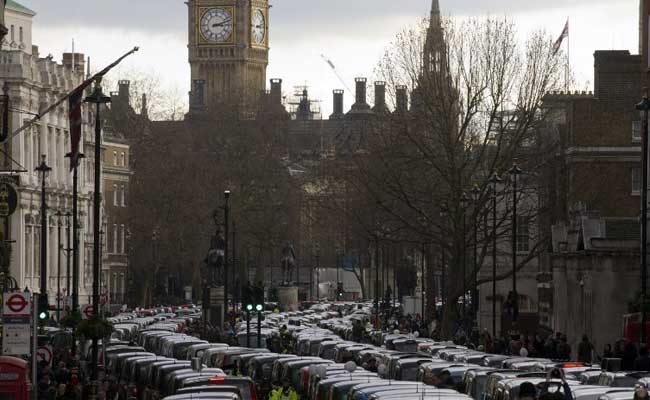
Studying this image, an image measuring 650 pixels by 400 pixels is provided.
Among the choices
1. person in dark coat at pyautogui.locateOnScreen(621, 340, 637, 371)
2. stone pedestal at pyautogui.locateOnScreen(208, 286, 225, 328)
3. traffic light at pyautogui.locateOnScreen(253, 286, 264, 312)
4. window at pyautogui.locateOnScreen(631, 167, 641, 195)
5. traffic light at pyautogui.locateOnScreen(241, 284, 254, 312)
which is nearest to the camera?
person in dark coat at pyautogui.locateOnScreen(621, 340, 637, 371)

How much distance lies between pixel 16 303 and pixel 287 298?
10266 cm

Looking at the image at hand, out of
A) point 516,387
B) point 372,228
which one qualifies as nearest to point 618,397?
point 516,387

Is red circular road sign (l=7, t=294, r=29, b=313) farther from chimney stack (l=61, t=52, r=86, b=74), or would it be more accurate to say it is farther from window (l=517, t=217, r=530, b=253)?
chimney stack (l=61, t=52, r=86, b=74)

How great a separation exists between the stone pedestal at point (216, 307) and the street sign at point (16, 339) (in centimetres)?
5475

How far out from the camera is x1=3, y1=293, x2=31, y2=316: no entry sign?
39406mm

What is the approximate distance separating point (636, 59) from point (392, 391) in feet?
217

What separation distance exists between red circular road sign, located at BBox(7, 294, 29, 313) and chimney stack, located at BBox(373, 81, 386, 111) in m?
56.5

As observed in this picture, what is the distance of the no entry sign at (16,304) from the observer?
39406mm

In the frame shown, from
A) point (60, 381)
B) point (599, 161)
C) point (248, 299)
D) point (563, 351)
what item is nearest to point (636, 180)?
point (599, 161)

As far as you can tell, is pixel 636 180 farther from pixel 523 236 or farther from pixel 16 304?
pixel 16 304

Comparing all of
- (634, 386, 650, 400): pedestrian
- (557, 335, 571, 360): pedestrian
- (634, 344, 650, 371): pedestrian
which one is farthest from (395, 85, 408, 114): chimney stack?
(634, 386, 650, 400): pedestrian

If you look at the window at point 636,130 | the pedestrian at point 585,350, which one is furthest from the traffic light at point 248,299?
the window at point 636,130

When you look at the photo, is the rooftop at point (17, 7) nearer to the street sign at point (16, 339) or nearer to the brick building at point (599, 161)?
the brick building at point (599, 161)

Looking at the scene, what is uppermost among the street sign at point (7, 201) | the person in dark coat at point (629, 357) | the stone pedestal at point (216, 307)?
the street sign at point (7, 201)
